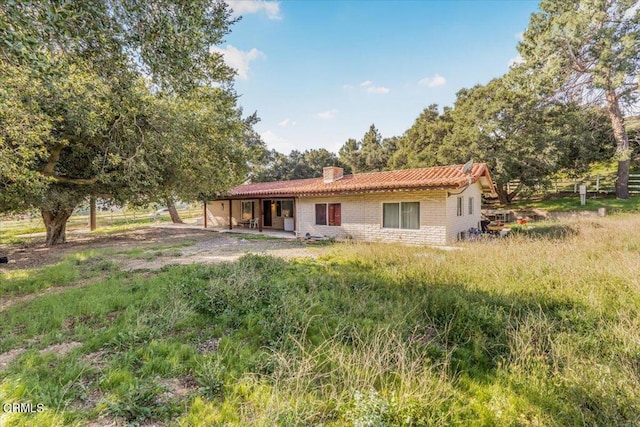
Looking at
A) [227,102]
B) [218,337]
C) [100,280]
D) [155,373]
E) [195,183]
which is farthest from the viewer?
[195,183]

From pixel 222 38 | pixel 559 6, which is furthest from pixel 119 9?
pixel 559 6

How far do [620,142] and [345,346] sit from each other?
28.9m

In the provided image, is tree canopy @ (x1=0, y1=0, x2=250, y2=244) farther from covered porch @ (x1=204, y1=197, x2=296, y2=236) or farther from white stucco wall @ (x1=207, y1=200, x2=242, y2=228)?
white stucco wall @ (x1=207, y1=200, x2=242, y2=228)

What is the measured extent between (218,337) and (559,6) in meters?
30.3

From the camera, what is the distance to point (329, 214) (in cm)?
1508

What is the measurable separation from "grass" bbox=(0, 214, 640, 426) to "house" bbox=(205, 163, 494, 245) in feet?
16.4

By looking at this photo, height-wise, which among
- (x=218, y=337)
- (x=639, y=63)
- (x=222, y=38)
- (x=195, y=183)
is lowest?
(x=218, y=337)

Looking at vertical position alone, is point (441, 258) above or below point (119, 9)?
below

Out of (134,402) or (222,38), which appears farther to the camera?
(222,38)

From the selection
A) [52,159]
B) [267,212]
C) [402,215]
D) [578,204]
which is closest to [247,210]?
[267,212]

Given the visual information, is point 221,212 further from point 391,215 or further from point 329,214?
point 391,215

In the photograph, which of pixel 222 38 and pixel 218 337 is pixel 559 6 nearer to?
pixel 222 38

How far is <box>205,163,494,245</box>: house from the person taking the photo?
1170cm

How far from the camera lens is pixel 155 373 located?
325 centimetres
